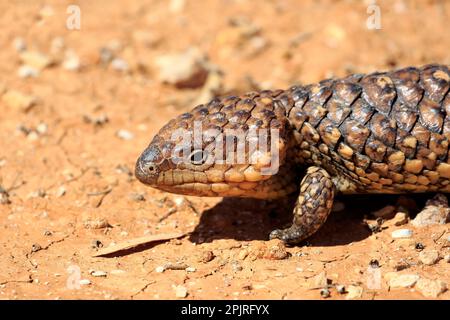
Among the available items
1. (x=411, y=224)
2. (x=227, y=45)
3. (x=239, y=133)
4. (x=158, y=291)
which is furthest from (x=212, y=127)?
(x=227, y=45)

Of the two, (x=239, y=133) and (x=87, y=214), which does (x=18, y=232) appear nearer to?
(x=87, y=214)

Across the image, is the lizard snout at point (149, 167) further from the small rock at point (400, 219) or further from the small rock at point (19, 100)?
the small rock at point (19, 100)

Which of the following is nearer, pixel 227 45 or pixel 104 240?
pixel 104 240

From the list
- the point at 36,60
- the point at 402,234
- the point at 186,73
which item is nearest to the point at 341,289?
the point at 402,234

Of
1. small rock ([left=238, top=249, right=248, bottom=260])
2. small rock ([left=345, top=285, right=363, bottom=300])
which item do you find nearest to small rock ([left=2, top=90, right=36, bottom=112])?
small rock ([left=238, top=249, right=248, bottom=260])

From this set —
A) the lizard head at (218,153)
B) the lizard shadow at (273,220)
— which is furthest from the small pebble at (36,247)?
the lizard shadow at (273,220)

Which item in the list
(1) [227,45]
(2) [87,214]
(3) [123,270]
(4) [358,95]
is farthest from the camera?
(1) [227,45]

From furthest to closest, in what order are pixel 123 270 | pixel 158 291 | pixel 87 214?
pixel 87 214
pixel 123 270
pixel 158 291

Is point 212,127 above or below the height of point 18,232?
above
